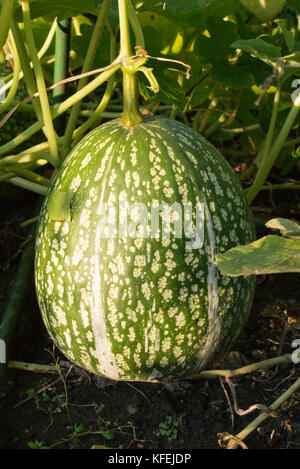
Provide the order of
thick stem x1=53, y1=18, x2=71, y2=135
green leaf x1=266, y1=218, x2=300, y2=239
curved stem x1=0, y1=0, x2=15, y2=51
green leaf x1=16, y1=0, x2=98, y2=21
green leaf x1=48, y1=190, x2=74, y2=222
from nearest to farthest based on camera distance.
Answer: green leaf x1=266, y1=218, x2=300, y2=239 → green leaf x1=48, y1=190, x2=74, y2=222 → curved stem x1=0, y1=0, x2=15, y2=51 → green leaf x1=16, y1=0, x2=98, y2=21 → thick stem x1=53, y1=18, x2=71, y2=135

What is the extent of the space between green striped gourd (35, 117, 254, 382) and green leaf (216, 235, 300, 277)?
0.21 metres

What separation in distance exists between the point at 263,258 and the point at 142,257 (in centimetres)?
28

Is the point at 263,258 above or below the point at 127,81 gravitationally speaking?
below

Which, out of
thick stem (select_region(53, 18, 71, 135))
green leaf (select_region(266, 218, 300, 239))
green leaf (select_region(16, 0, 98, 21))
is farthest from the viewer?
thick stem (select_region(53, 18, 71, 135))

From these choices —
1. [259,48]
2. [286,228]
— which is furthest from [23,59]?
[286,228]

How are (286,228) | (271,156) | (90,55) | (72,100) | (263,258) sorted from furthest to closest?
(271,156) < (90,55) < (72,100) < (286,228) < (263,258)

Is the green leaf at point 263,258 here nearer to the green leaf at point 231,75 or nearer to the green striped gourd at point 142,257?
the green striped gourd at point 142,257

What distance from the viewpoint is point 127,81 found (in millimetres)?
1258

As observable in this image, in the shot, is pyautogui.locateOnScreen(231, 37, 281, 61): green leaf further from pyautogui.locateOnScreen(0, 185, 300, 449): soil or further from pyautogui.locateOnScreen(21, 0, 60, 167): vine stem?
pyautogui.locateOnScreen(0, 185, 300, 449): soil

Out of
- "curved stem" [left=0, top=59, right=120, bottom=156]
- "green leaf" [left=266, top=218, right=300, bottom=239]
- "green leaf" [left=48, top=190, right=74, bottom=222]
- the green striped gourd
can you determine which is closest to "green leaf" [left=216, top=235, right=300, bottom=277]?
"green leaf" [left=266, top=218, right=300, bottom=239]

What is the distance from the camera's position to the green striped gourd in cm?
120

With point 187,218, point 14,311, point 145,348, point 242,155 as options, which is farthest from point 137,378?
point 242,155

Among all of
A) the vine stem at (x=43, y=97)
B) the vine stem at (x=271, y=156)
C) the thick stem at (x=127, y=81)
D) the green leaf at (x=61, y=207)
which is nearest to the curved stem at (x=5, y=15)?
the vine stem at (x=43, y=97)

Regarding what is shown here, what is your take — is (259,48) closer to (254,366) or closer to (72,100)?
(72,100)
